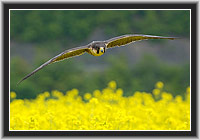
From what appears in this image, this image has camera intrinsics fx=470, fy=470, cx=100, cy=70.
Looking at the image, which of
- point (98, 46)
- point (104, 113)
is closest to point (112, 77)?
point (104, 113)

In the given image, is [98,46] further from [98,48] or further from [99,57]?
[99,57]

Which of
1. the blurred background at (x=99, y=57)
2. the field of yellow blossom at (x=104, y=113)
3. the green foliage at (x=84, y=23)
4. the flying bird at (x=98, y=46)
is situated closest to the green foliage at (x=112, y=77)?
the blurred background at (x=99, y=57)

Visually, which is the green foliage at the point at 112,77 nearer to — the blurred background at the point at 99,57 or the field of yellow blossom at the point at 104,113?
the blurred background at the point at 99,57

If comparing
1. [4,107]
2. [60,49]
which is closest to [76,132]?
[4,107]

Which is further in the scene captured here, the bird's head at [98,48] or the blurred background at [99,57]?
the blurred background at [99,57]

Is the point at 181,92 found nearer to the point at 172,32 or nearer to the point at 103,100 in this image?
the point at 172,32
